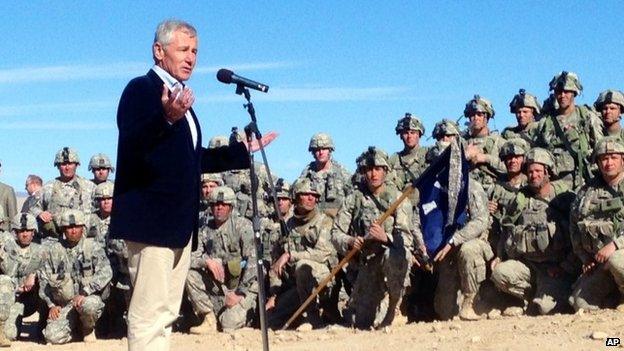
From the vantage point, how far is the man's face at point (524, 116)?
1414cm

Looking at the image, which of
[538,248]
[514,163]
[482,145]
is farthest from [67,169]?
[538,248]

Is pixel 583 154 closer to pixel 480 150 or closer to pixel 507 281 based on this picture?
pixel 480 150

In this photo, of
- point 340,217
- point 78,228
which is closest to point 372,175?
point 340,217

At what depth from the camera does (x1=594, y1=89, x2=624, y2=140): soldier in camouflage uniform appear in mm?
12820

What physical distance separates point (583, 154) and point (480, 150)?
123cm

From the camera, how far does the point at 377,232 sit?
11.5 metres

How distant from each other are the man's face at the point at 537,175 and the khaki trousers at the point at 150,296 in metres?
6.45

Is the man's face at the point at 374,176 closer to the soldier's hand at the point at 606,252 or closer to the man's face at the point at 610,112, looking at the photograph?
the soldier's hand at the point at 606,252

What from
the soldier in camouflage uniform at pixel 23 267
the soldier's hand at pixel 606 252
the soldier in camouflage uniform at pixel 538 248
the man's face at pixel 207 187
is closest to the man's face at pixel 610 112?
the soldier in camouflage uniform at pixel 538 248

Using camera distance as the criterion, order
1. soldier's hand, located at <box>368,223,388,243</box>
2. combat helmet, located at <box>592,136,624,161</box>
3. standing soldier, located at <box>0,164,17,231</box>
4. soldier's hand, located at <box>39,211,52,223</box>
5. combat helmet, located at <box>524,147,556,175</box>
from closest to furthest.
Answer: combat helmet, located at <box>592,136,624,161</box>, soldier's hand, located at <box>368,223,388,243</box>, combat helmet, located at <box>524,147,556,175</box>, soldier's hand, located at <box>39,211,52,223</box>, standing soldier, located at <box>0,164,17,231</box>

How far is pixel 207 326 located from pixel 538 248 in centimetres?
379

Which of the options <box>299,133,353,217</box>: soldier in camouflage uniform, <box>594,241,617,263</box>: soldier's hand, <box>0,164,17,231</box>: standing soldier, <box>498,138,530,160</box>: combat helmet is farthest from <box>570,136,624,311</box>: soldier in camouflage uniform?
<box>0,164,17,231</box>: standing soldier

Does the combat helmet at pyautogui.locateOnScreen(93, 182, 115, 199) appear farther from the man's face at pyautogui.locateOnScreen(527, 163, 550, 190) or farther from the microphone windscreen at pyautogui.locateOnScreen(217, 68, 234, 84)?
the microphone windscreen at pyautogui.locateOnScreen(217, 68, 234, 84)

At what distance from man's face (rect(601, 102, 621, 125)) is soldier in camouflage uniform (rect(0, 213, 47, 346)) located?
22.2 feet
